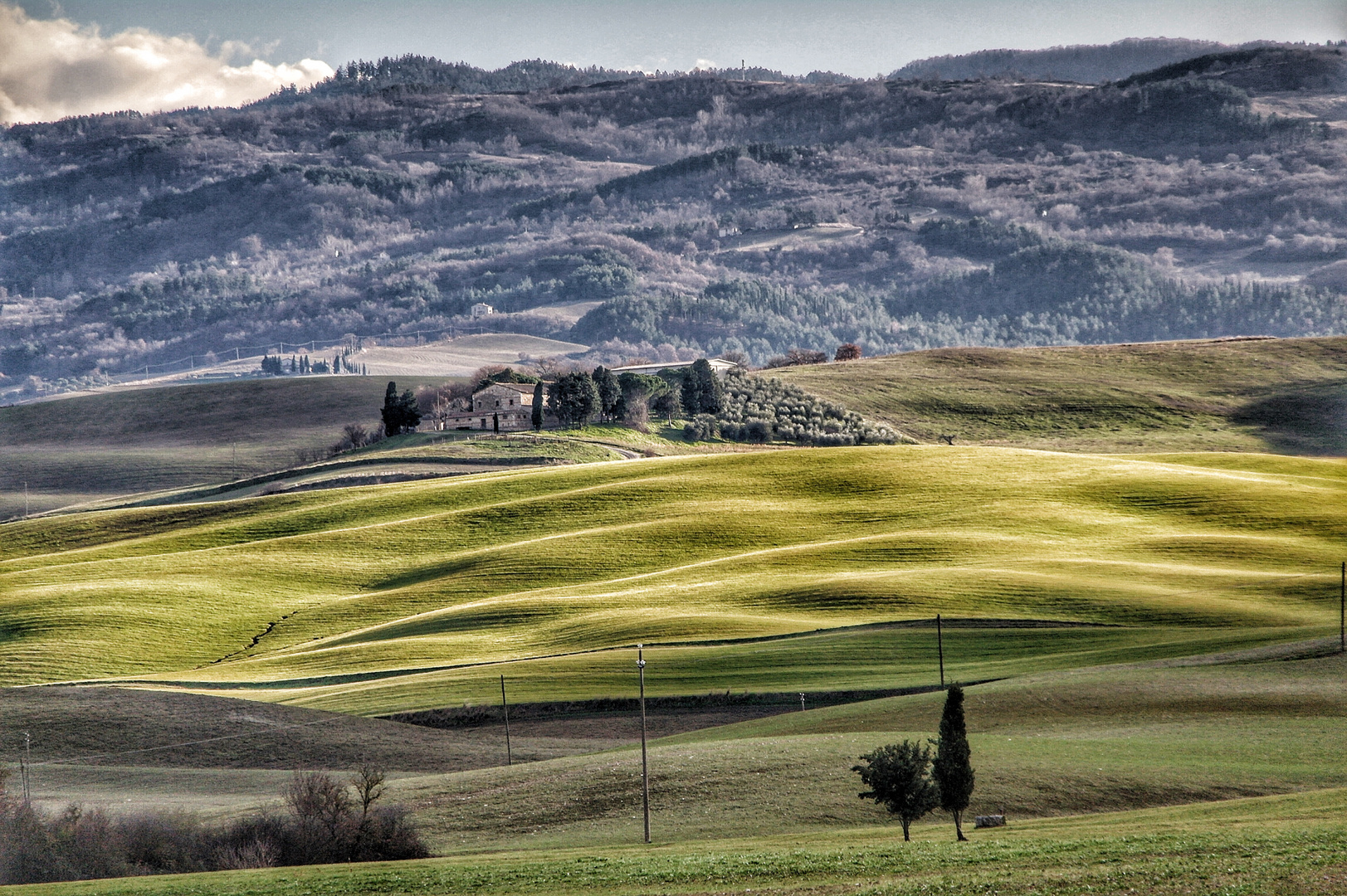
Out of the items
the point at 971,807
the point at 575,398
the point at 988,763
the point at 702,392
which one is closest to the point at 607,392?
the point at 575,398

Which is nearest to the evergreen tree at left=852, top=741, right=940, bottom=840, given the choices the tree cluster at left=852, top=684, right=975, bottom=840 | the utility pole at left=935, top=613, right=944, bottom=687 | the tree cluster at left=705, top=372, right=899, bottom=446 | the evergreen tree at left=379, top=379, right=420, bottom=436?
the tree cluster at left=852, top=684, right=975, bottom=840

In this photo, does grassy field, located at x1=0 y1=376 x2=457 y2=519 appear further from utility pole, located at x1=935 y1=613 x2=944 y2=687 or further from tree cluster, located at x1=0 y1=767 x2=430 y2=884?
tree cluster, located at x1=0 y1=767 x2=430 y2=884

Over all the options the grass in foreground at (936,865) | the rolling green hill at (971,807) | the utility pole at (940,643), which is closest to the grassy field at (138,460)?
the utility pole at (940,643)

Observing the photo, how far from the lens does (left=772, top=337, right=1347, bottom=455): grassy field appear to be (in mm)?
139875

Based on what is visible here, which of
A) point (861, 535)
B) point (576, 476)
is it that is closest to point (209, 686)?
point (861, 535)

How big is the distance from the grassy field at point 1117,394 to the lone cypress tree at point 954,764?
106 metres

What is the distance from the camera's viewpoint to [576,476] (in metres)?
97.2

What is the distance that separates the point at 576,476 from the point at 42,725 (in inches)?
2093

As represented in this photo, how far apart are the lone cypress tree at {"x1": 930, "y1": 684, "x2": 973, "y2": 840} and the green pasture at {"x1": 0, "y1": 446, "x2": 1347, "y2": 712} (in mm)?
19447

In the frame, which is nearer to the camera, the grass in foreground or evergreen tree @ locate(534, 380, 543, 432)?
the grass in foreground

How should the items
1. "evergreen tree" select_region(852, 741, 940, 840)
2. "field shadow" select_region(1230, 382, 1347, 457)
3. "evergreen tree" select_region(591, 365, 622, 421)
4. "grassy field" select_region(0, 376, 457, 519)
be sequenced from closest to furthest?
1. "evergreen tree" select_region(852, 741, 940, 840)
2. "evergreen tree" select_region(591, 365, 622, 421)
3. "field shadow" select_region(1230, 382, 1347, 457)
4. "grassy field" select_region(0, 376, 457, 519)

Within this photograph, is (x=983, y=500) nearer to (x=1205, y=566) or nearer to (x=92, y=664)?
(x=1205, y=566)

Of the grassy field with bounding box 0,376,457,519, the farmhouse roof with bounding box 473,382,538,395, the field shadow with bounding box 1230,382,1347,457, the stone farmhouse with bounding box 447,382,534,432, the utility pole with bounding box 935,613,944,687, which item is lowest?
the grassy field with bounding box 0,376,457,519

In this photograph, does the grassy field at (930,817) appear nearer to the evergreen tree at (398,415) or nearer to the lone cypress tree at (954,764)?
the lone cypress tree at (954,764)
